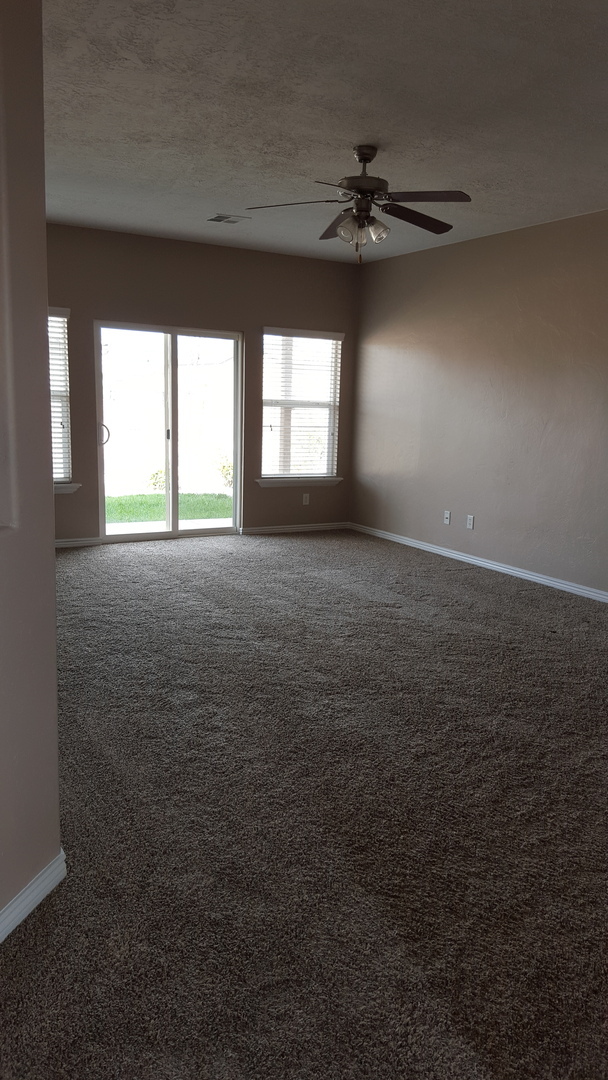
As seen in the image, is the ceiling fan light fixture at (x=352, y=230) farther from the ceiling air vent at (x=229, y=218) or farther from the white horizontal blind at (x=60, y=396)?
the white horizontal blind at (x=60, y=396)

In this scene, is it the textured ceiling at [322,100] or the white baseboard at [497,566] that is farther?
the white baseboard at [497,566]

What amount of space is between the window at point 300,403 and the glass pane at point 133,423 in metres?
1.07

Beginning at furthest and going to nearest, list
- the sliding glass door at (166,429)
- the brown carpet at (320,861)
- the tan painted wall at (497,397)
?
the sliding glass door at (166,429) → the tan painted wall at (497,397) → the brown carpet at (320,861)

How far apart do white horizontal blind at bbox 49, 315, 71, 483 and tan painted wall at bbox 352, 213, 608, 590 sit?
2992 mm

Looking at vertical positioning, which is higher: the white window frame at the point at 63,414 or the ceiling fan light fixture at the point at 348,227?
the ceiling fan light fixture at the point at 348,227

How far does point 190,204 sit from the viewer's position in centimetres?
525

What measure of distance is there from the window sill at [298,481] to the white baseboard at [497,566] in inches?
22.1

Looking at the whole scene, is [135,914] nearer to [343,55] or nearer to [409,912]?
[409,912]

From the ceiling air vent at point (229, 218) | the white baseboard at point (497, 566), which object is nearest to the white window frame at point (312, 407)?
the white baseboard at point (497, 566)

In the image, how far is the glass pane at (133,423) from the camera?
6.60 metres

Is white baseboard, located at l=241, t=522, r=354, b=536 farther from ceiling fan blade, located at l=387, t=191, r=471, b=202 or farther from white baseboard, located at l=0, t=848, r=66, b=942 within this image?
white baseboard, located at l=0, t=848, r=66, b=942

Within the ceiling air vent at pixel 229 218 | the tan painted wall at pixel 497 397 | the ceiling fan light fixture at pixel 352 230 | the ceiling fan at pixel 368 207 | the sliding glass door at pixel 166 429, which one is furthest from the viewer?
the sliding glass door at pixel 166 429

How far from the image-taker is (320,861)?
2.24m

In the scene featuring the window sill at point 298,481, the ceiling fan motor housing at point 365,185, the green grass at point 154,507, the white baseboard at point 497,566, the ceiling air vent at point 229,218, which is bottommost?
the white baseboard at point 497,566
